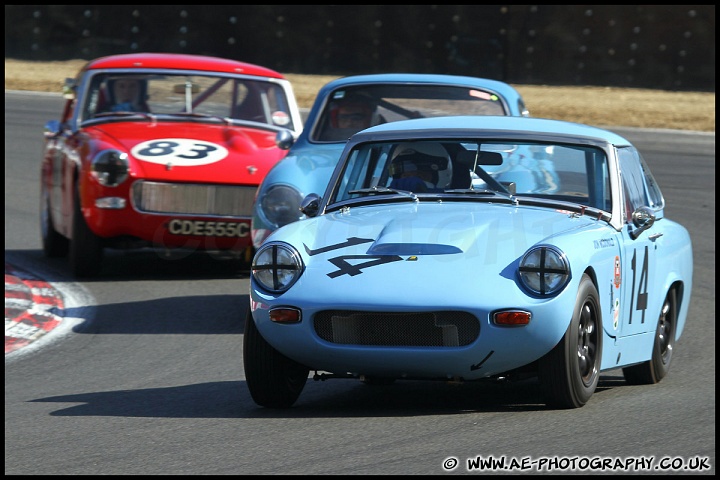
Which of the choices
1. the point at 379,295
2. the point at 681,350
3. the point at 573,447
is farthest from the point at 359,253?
the point at 681,350

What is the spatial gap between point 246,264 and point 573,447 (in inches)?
265

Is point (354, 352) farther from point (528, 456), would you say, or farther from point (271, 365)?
point (528, 456)

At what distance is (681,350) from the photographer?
8125 millimetres

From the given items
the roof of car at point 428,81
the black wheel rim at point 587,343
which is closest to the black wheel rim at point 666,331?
the black wheel rim at point 587,343

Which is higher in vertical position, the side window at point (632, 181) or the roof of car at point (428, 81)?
the roof of car at point (428, 81)

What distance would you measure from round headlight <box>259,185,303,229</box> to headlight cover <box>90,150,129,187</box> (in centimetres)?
181

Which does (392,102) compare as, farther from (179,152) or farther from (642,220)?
(642,220)

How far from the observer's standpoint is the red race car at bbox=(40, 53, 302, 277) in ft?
33.3

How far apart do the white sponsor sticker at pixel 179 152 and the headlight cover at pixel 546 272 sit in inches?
208

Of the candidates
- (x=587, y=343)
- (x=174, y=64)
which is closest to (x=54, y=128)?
(x=174, y=64)

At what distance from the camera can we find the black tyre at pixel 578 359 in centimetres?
538

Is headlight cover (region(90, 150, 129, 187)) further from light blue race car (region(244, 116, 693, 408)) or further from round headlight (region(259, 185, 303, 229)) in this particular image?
light blue race car (region(244, 116, 693, 408))

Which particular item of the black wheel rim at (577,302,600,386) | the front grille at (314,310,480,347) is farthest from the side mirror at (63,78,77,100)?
the black wheel rim at (577,302,600,386)

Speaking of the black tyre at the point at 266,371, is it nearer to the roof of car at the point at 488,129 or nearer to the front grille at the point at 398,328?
the front grille at the point at 398,328
